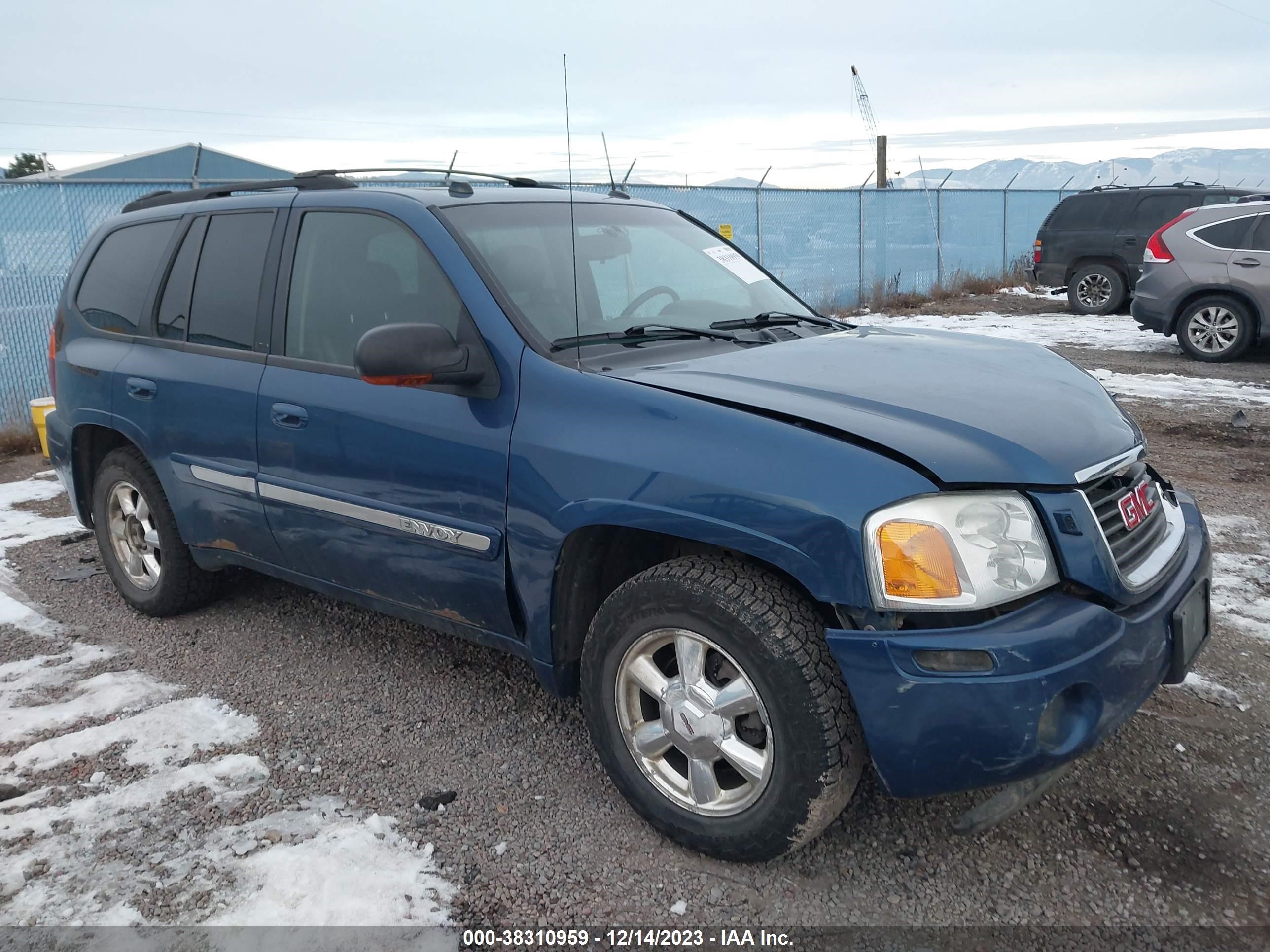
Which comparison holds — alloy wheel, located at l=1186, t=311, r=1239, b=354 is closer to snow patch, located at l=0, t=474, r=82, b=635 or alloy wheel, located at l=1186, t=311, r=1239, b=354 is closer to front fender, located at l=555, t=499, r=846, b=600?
front fender, located at l=555, t=499, r=846, b=600

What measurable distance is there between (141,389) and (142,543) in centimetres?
82

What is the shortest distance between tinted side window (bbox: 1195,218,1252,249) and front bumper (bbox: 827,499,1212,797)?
10204mm

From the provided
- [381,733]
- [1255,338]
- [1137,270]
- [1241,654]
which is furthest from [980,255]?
[381,733]

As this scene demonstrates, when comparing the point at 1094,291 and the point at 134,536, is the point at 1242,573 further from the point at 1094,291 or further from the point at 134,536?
the point at 1094,291

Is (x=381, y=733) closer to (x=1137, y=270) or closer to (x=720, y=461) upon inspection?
(x=720, y=461)

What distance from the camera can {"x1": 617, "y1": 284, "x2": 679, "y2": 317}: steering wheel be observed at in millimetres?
3383

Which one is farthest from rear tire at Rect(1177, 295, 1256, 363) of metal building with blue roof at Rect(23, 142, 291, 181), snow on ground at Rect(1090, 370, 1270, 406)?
metal building with blue roof at Rect(23, 142, 291, 181)

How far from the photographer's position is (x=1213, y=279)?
35.8 ft

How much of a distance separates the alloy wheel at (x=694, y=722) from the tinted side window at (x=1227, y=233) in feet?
34.7

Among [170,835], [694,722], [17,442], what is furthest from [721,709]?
[17,442]

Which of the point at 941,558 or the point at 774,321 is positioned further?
the point at 774,321

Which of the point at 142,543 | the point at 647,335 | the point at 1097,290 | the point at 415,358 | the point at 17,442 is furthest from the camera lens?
the point at 1097,290

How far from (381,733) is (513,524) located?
108cm

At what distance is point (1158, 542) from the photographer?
2.79m
